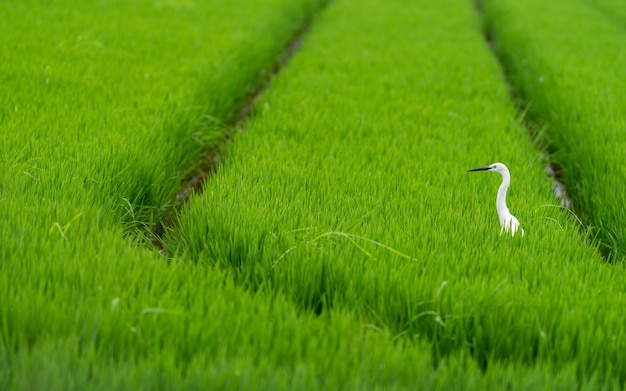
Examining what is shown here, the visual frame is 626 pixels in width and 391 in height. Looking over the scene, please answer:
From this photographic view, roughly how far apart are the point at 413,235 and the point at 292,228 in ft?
1.59

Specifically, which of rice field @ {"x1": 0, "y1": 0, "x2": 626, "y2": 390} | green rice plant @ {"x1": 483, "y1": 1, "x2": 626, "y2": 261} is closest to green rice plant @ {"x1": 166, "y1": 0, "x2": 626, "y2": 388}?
rice field @ {"x1": 0, "y1": 0, "x2": 626, "y2": 390}

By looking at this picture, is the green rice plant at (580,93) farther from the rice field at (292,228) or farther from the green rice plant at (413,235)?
the green rice plant at (413,235)

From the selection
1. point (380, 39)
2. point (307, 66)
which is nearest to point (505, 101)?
point (307, 66)

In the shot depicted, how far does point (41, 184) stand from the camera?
266 centimetres

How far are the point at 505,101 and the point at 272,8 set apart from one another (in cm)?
506

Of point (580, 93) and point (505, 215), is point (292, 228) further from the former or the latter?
point (580, 93)

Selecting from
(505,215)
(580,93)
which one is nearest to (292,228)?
(505,215)

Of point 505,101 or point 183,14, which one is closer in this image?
point 505,101

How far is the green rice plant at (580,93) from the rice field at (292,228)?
0.10 ft

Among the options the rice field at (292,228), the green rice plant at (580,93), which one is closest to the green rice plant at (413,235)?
the rice field at (292,228)

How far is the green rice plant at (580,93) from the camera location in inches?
129

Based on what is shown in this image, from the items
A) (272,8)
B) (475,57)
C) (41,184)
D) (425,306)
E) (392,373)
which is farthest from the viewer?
(272,8)

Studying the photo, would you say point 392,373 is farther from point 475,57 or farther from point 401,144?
point 475,57

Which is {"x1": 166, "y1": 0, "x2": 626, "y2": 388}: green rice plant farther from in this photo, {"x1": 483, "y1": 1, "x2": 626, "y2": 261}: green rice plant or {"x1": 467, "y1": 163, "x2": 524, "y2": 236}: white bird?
{"x1": 483, "y1": 1, "x2": 626, "y2": 261}: green rice plant
